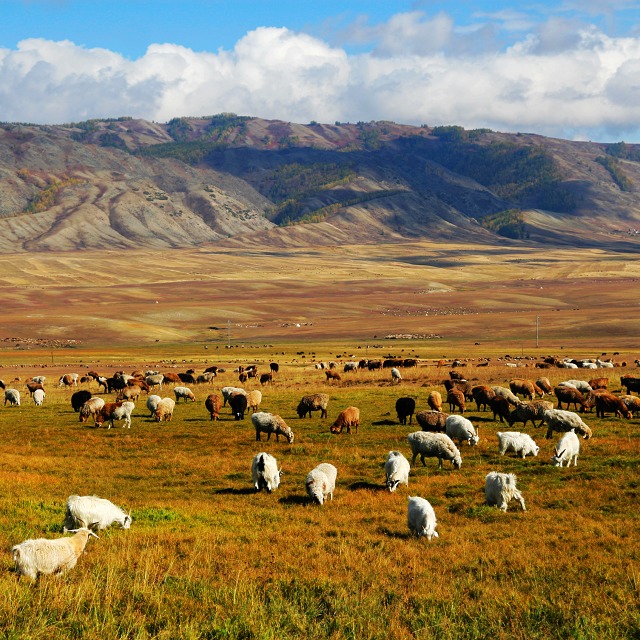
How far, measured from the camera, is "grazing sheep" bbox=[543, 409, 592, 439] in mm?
24469

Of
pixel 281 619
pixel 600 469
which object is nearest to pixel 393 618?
pixel 281 619

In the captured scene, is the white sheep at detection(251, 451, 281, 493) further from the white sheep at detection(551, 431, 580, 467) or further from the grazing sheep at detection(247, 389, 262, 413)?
the grazing sheep at detection(247, 389, 262, 413)

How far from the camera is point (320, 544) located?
43.9 ft

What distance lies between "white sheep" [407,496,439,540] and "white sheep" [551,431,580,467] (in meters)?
7.30

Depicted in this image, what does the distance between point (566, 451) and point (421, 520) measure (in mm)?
8001

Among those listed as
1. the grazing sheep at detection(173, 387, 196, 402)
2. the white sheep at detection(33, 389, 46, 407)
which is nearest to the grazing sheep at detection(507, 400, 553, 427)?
the grazing sheep at detection(173, 387, 196, 402)

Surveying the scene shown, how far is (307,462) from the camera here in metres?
22.1

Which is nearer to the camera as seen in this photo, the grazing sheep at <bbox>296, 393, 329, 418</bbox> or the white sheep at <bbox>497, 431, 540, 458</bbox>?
the white sheep at <bbox>497, 431, 540, 458</bbox>

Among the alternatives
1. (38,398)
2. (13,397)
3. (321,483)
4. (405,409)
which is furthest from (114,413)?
(321,483)

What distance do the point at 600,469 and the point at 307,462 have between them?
338 inches

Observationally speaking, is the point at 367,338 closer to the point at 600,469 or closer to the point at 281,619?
the point at 600,469

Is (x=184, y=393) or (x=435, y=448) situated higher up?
(x=435, y=448)

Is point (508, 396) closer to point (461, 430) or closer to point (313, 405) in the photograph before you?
point (461, 430)

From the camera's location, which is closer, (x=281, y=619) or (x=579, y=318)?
(x=281, y=619)
